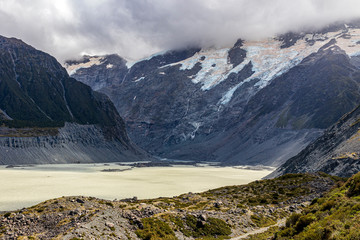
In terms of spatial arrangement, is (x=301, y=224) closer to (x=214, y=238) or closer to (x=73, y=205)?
(x=214, y=238)

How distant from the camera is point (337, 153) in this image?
9094 centimetres

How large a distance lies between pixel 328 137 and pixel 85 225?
10203cm

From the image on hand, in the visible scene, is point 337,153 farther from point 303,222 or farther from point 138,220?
point 138,220

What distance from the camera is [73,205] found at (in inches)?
1681

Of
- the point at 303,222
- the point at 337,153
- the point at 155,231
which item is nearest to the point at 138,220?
the point at 155,231

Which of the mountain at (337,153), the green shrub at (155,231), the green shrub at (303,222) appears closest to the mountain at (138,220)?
the green shrub at (155,231)

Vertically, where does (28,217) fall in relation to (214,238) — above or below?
above

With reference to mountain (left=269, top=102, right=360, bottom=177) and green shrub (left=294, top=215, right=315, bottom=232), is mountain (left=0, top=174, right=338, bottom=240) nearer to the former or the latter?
green shrub (left=294, top=215, right=315, bottom=232)

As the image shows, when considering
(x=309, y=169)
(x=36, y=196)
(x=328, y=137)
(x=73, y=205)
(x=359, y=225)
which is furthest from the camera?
(x=328, y=137)

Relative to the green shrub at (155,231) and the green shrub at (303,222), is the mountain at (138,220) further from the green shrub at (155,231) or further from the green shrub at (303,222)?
the green shrub at (303,222)

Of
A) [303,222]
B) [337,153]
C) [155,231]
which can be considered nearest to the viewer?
[303,222]

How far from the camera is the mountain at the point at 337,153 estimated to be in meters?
80.4

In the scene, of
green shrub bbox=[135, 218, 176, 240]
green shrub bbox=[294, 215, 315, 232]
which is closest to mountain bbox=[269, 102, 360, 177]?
green shrub bbox=[294, 215, 315, 232]

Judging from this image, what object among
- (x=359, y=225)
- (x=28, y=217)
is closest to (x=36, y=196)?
(x=28, y=217)
